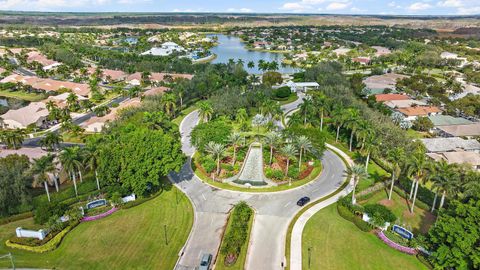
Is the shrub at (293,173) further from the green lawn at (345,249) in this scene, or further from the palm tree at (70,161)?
the palm tree at (70,161)

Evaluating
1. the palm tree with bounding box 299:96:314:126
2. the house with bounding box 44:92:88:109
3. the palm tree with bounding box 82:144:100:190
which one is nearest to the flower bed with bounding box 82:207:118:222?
the palm tree with bounding box 82:144:100:190

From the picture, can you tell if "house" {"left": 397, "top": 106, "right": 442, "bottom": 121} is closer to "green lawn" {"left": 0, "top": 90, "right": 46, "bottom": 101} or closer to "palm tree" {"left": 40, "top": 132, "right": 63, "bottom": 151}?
"palm tree" {"left": 40, "top": 132, "right": 63, "bottom": 151}

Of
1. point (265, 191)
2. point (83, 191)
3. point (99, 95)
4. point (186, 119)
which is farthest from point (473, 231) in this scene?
point (99, 95)

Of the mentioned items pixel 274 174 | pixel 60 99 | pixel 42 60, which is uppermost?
pixel 42 60

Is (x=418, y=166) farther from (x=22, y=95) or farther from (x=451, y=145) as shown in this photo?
(x=22, y=95)

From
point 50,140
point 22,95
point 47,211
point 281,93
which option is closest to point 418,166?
point 47,211

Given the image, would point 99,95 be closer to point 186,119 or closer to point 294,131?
point 186,119
